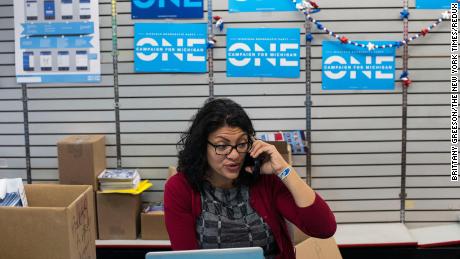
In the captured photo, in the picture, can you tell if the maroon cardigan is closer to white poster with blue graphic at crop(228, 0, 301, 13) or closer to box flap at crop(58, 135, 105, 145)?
box flap at crop(58, 135, 105, 145)

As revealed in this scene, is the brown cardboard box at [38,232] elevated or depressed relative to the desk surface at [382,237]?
elevated

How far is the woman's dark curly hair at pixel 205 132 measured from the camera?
2.08 m

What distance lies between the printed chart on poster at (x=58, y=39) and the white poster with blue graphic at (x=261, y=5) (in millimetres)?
1294

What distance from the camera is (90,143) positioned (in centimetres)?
397

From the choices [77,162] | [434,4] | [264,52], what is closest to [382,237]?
[264,52]

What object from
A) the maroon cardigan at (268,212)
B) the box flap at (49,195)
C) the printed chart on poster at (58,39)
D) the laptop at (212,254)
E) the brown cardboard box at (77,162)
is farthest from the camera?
the printed chart on poster at (58,39)

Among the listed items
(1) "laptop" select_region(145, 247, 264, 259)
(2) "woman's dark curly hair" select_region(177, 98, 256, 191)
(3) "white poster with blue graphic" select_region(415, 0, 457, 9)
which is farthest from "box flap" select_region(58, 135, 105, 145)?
(3) "white poster with blue graphic" select_region(415, 0, 457, 9)

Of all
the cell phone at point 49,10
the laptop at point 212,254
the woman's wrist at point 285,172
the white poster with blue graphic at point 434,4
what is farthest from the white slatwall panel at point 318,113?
the laptop at point 212,254

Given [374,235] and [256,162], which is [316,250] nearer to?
[374,235]

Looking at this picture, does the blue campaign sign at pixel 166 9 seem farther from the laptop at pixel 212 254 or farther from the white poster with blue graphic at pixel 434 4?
the laptop at pixel 212 254

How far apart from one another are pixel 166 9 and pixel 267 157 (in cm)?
258

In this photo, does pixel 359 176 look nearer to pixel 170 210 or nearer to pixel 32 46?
pixel 170 210

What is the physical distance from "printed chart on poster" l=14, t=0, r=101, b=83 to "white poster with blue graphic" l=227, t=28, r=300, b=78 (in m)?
1.30

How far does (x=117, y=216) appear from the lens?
4.06m
